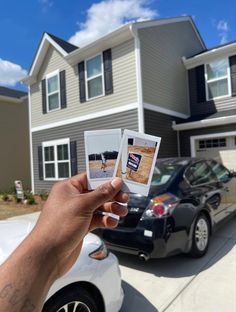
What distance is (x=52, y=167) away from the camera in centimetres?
1267

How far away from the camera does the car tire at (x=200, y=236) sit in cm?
436

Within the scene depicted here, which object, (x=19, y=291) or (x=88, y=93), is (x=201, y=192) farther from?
(x=88, y=93)

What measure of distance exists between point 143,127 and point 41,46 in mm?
6806

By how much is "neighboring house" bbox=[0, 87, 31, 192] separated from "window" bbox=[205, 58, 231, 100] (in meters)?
10.8

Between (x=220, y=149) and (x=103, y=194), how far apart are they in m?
9.77

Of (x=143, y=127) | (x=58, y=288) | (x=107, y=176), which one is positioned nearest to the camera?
(x=107, y=176)

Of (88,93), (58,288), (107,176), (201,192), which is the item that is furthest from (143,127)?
(107,176)

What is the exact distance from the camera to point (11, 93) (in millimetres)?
18016

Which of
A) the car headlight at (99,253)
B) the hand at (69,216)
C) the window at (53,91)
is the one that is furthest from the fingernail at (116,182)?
the window at (53,91)

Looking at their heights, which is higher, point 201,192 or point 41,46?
point 41,46

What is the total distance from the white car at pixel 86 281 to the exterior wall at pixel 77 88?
7.48 meters

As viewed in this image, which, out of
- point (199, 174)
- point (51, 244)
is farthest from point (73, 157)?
point (51, 244)

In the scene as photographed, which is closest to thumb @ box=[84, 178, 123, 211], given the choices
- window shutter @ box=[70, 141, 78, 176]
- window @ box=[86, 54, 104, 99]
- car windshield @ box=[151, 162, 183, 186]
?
car windshield @ box=[151, 162, 183, 186]

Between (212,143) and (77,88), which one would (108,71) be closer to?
(77,88)
